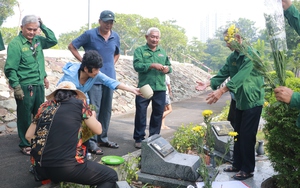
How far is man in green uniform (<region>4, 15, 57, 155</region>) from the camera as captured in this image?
4.28m

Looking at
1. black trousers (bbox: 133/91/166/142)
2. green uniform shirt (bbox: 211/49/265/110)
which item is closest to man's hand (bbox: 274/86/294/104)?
green uniform shirt (bbox: 211/49/265/110)

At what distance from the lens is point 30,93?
4.45 meters

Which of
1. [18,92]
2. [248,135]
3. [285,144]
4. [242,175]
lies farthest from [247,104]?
[18,92]

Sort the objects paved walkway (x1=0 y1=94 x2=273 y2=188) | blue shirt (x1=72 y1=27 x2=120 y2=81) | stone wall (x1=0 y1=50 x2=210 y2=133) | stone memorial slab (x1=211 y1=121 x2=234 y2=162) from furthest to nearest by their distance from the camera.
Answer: stone wall (x1=0 y1=50 x2=210 y2=133) → blue shirt (x1=72 y1=27 x2=120 y2=81) → stone memorial slab (x1=211 y1=121 x2=234 y2=162) → paved walkway (x1=0 y1=94 x2=273 y2=188)

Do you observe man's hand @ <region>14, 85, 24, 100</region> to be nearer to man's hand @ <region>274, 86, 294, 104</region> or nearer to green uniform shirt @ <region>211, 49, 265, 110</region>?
green uniform shirt @ <region>211, 49, 265, 110</region>

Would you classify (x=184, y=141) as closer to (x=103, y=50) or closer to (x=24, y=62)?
(x=103, y=50)

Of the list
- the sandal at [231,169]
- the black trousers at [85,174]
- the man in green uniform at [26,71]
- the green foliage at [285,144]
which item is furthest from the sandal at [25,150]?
the green foliage at [285,144]

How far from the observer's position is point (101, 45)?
193 inches

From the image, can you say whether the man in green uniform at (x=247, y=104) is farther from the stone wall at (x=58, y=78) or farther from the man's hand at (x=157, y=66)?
the stone wall at (x=58, y=78)

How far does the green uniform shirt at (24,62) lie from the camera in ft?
14.0

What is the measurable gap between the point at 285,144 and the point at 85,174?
2066 millimetres

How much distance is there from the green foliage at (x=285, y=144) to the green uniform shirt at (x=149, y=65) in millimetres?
2053

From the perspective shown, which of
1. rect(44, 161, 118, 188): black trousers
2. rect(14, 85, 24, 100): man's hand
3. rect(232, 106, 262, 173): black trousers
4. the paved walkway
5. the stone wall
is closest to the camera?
rect(44, 161, 118, 188): black trousers

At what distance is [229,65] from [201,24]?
484 ft
